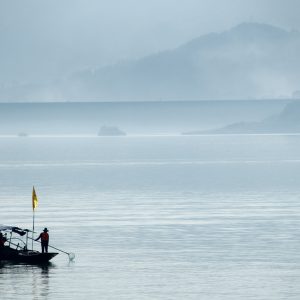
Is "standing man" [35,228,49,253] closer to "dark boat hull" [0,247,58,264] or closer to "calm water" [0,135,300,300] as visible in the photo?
"dark boat hull" [0,247,58,264]

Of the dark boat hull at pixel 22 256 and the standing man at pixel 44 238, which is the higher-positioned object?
the standing man at pixel 44 238

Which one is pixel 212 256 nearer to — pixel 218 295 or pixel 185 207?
pixel 218 295

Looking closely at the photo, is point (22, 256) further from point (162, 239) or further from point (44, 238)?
point (162, 239)

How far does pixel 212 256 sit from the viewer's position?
2714 inches

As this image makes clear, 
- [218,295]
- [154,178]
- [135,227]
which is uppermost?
[154,178]

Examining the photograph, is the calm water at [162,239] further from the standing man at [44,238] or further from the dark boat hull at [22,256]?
the standing man at [44,238]

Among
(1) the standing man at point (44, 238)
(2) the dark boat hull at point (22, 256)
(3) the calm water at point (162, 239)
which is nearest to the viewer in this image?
(3) the calm water at point (162, 239)

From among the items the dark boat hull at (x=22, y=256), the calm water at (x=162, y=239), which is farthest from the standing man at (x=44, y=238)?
the calm water at (x=162, y=239)

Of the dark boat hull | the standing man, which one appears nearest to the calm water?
the dark boat hull

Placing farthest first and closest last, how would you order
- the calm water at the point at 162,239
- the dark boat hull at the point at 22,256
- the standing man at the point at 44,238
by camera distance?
the standing man at the point at 44,238, the dark boat hull at the point at 22,256, the calm water at the point at 162,239

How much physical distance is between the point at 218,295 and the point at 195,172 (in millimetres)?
121902

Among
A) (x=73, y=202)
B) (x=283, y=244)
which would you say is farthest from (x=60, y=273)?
(x=73, y=202)

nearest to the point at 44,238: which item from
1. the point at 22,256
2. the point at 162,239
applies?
the point at 22,256

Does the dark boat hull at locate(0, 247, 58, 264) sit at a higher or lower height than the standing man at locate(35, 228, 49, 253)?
lower
